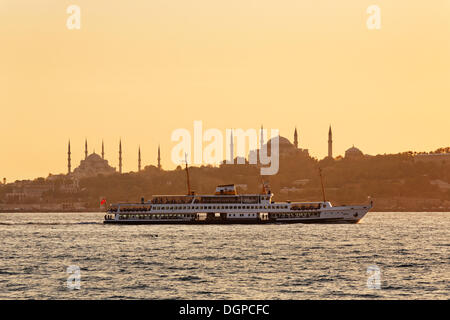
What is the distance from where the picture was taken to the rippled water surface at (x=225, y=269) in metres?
36.5

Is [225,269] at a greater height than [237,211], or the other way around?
[237,211]

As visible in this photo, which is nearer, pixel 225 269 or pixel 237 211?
pixel 225 269

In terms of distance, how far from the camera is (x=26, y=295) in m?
35.7

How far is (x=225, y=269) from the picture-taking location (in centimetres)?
4725

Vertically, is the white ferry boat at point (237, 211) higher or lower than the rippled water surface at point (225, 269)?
higher

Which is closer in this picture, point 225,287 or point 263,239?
point 225,287

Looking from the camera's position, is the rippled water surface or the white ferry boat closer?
the rippled water surface

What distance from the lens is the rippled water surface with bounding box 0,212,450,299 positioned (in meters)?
36.5

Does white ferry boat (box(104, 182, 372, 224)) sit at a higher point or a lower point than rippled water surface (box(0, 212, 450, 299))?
higher

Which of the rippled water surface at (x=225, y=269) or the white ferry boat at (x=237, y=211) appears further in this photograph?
the white ferry boat at (x=237, y=211)

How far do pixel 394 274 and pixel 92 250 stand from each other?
1171 inches
